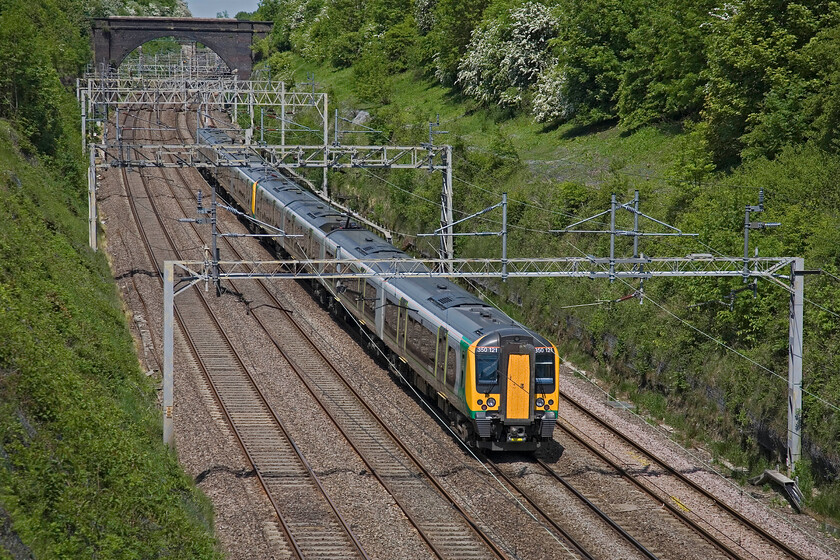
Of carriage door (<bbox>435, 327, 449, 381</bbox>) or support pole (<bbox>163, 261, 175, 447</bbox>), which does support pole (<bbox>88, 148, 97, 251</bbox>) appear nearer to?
support pole (<bbox>163, 261, 175, 447</bbox>)

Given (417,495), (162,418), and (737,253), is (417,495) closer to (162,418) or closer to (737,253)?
(162,418)

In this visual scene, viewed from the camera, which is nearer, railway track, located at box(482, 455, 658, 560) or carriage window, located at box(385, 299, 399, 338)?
railway track, located at box(482, 455, 658, 560)

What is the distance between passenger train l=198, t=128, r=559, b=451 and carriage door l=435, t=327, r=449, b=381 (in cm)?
2

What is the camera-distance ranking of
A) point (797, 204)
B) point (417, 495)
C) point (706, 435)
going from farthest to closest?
point (797, 204) < point (706, 435) < point (417, 495)

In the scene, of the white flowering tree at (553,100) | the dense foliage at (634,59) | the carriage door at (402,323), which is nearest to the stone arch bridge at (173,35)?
the dense foliage at (634,59)

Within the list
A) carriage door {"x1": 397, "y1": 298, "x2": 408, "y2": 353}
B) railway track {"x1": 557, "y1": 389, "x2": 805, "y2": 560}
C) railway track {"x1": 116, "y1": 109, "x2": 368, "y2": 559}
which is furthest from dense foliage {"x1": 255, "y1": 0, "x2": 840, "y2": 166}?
railway track {"x1": 116, "y1": 109, "x2": 368, "y2": 559}

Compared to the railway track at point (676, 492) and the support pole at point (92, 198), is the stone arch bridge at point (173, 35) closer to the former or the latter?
the support pole at point (92, 198)

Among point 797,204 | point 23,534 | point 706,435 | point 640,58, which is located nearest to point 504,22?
point 640,58

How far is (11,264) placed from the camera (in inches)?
810

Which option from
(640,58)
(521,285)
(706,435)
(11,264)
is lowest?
(706,435)

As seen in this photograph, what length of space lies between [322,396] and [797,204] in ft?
43.7

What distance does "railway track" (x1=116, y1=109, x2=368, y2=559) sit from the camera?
1691 cm

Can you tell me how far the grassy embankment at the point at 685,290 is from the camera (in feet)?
72.3

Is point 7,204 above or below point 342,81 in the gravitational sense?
below
